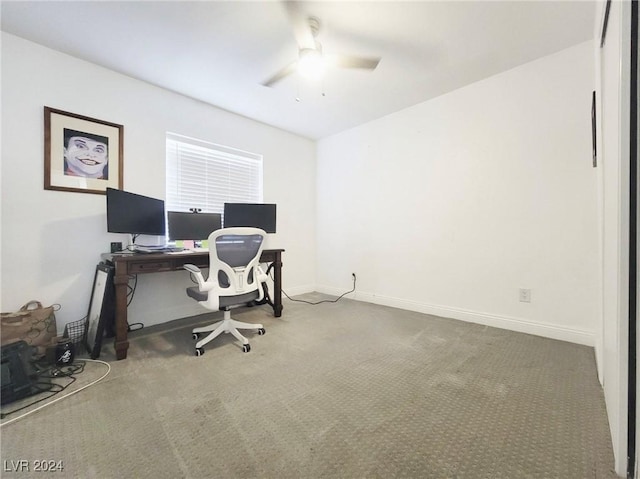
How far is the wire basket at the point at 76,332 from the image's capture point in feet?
7.17

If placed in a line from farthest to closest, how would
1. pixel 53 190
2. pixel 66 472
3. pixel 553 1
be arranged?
pixel 53 190
pixel 553 1
pixel 66 472

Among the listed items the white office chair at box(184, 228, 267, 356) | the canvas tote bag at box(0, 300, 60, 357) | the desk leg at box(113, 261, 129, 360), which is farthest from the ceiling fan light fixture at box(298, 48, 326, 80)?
the canvas tote bag at box(0, 300, 60, 357)

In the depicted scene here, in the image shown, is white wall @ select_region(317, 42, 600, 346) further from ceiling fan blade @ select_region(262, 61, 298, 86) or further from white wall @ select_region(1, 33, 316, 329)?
white wall @ select_region(1, 33, 316, 329)

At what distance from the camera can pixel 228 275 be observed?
2.23 m

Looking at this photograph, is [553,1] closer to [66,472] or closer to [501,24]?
[501,24]

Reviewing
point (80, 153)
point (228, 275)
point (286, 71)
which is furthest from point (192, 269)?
point (286, 71)

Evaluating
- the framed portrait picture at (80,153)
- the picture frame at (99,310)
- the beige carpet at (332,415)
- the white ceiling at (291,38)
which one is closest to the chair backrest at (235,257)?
the beige carpet at (332,415)

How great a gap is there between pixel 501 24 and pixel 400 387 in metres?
2.70

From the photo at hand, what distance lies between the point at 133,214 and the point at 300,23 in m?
2.05

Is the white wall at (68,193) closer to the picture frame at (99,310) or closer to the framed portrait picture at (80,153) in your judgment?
the framed portrait picture at (80,153)

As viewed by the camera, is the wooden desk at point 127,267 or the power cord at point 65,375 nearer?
the power cord at point 65,375

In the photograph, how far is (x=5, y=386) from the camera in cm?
145

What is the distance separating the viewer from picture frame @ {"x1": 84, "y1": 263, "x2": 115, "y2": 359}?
2.03m

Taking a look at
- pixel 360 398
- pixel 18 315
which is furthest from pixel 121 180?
pixel 360 398
